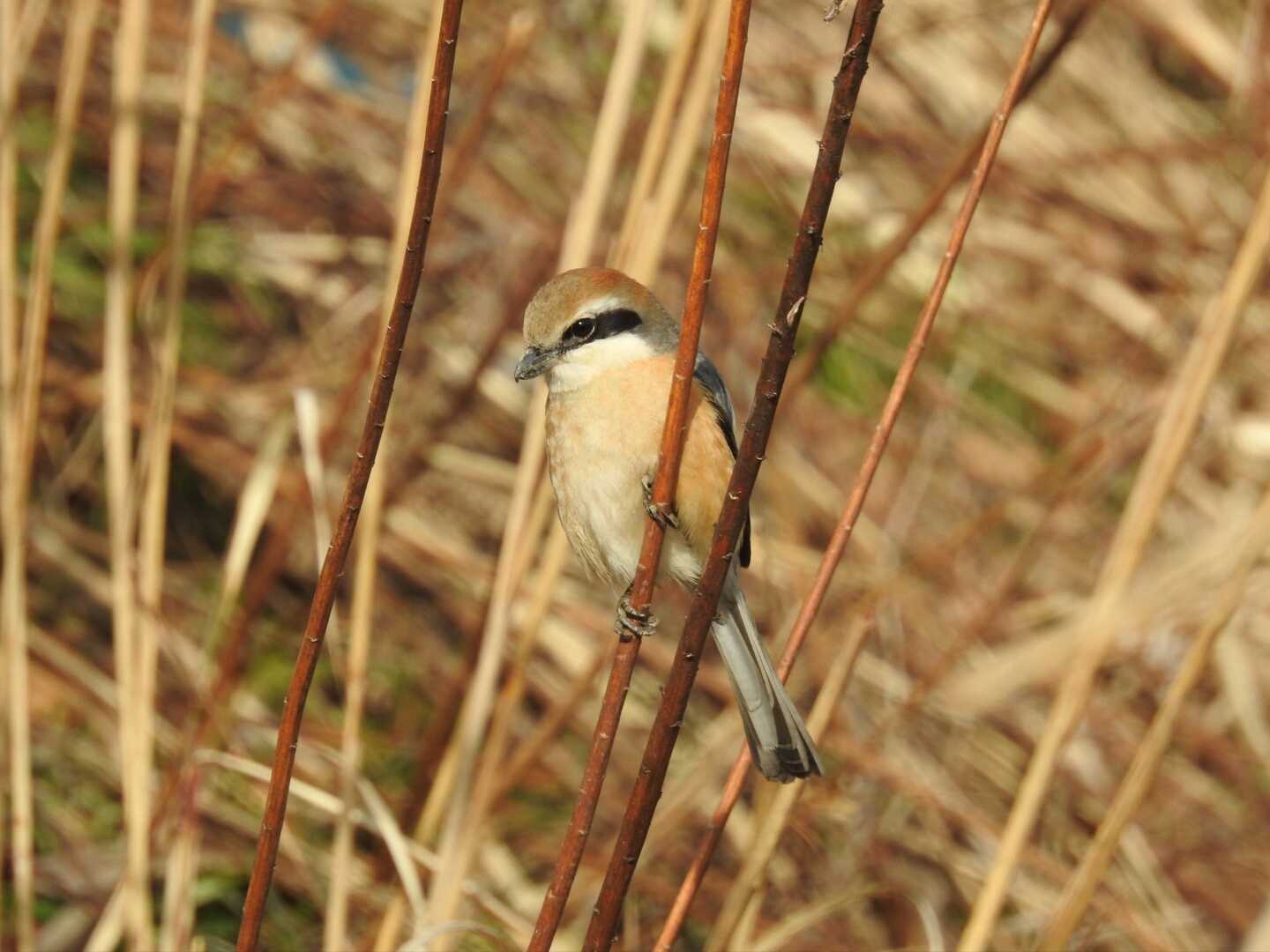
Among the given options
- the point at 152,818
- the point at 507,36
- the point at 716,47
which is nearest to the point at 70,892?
the point at 152,818

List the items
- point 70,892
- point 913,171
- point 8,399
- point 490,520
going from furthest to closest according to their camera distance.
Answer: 1. point 913,171
2. point 490,520
3. point 70,892
4. point 8,399

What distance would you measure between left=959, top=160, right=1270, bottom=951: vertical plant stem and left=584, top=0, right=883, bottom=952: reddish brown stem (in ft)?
2.09

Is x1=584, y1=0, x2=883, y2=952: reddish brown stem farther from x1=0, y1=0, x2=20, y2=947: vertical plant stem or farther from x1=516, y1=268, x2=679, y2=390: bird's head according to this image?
x1=0, y1=0, x2=20, y2=947: vertical plant stem

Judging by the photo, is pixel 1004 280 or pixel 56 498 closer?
pixel 56 498

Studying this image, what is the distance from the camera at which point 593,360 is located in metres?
2.10

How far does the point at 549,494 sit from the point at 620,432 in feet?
0.95

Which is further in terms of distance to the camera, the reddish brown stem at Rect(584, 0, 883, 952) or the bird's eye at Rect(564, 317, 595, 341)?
the bird's eye at Rect(564, 317, 595, 341)

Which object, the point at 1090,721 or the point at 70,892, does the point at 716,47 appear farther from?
the point at 1090,721

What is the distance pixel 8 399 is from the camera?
2406mm

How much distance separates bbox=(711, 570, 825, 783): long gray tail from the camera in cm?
178

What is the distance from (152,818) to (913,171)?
3246 millimetres

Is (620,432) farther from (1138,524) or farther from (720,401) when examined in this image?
(1138,524)

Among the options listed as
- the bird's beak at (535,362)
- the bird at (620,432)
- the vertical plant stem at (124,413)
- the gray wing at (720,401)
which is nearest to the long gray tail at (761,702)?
the bird at (620,432)

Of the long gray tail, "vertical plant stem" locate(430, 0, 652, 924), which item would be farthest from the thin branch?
"vertical plant stem" locate(430, 0, 652, 924)
